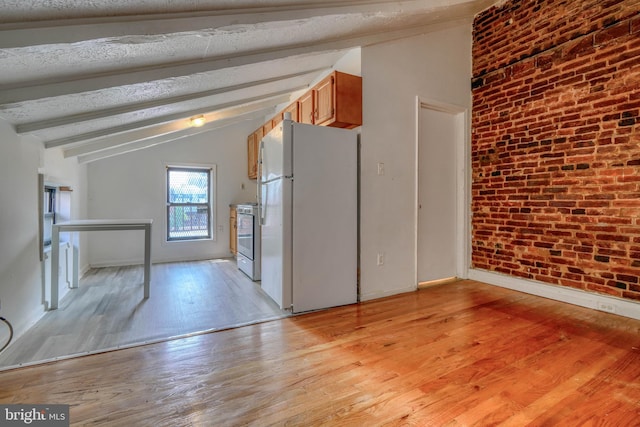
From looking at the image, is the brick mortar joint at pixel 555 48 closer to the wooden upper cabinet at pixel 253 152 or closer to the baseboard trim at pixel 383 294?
the baseboard trim at pixel 383 294

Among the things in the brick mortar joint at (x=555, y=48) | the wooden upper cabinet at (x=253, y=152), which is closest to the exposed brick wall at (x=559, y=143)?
the brick mortar joint at (x=555, y=48)

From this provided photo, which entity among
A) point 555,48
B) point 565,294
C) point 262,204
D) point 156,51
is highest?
point 555,48

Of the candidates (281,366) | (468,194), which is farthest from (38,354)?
(468,194)

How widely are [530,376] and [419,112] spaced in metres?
2.66

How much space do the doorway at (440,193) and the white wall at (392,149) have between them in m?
0.15

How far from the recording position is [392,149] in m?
3.11

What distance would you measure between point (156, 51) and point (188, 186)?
3844 mm

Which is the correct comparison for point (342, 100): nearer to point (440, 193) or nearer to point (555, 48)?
point (440, 193)

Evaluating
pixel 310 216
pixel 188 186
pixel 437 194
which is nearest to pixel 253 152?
pixel 188 186

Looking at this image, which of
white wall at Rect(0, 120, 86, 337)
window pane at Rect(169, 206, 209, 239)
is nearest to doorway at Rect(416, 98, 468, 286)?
white wall at Rect(0, 120, 86, 337)

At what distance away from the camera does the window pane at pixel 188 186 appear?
5090 millimetres

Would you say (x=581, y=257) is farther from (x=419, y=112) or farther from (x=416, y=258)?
(x=419, y=112)

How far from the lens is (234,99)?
3145 mm

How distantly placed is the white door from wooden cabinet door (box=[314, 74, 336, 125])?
1139mm
